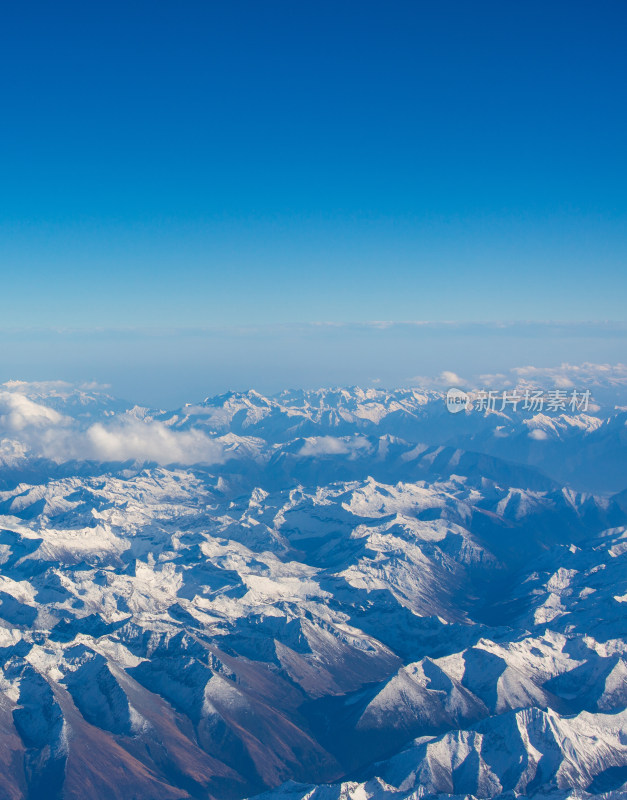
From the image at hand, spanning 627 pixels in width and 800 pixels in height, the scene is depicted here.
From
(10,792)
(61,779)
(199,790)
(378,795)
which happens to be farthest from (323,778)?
(10,792)

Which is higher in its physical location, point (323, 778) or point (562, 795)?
point (562, 795)

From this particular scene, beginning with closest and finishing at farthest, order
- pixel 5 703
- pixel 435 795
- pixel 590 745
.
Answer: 1. pixel 435 795
2. pixel 590 745
3. pixel 5 703

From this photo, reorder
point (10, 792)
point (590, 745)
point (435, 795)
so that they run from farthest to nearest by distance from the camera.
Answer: point (590, 745), point (10, 792), point (435, 795)

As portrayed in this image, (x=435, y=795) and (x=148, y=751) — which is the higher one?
(x=435, y=795)

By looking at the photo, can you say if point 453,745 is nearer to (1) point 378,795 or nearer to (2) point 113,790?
(1) point 378,795

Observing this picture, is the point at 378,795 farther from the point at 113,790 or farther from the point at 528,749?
the point at 113,790

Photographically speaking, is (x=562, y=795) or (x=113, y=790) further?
(x=113, y=790)

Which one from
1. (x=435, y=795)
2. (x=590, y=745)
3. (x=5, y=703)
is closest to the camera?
(x=435, y=795)

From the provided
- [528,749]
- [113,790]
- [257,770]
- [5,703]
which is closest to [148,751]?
[113,790]

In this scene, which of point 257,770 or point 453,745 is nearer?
point 453,745
